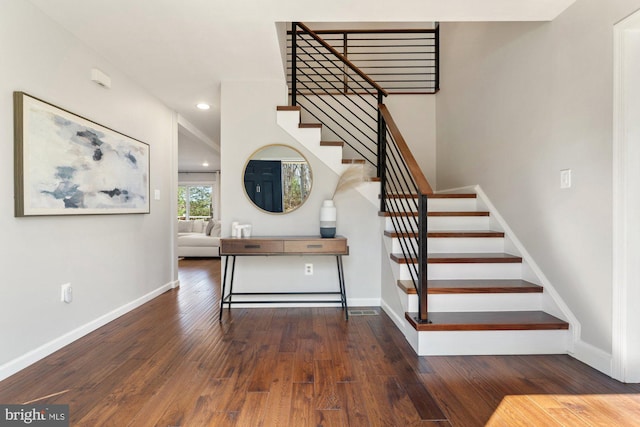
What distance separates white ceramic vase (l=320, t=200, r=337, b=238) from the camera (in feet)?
9.74

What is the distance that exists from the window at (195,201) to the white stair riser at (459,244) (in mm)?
8110

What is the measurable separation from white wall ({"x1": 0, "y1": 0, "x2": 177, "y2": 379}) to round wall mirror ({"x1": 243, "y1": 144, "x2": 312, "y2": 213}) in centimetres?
127

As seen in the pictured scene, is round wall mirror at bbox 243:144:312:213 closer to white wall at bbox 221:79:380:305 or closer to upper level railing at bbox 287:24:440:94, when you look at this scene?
white wall at bbox 221:79:380:305

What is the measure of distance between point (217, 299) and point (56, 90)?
7.73ft

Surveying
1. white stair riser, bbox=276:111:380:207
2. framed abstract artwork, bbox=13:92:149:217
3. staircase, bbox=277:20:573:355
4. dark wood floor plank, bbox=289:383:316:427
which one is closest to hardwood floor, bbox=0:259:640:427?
dark wood floor plank, bbox=289:383:316:427

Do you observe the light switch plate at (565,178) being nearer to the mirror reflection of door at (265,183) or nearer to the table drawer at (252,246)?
the table drawer at (252,246)

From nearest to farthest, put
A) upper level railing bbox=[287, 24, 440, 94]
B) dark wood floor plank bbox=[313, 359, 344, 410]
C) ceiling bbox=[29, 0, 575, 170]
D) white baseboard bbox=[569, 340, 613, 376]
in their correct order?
A: dark wood floor plank bbox=[313, 359, 344, 410], white baseboard bbox=[569, 340, 613, 376], ceiling bbox=[29, 0, 575, 170], upper level railing bbox=[287, 24, 440, 94]

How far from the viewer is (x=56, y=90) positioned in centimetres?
220

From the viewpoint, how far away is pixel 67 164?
225 centimetres

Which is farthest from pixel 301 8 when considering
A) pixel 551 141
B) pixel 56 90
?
pixel 551 141

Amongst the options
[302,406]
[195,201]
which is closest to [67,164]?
[302,406]

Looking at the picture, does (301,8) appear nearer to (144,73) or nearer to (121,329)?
(144,73)

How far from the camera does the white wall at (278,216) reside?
125 inches

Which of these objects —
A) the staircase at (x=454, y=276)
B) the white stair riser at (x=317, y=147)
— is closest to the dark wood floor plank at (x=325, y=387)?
the staircase at (x=454, y=276)
